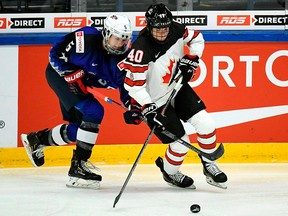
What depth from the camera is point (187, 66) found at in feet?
16.4

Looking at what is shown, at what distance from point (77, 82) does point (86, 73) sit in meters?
0.09

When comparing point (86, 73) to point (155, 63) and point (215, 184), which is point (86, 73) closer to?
point (155, 63)

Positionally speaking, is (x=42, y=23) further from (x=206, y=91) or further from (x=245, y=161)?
(x=245, y=161)

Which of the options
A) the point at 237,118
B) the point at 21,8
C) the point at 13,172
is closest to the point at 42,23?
the point at 21,8

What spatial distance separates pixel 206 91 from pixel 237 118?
0.31m

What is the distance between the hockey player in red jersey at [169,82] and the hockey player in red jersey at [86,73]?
0.36ft

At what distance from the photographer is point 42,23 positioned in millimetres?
6461

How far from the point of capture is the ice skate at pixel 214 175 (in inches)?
199

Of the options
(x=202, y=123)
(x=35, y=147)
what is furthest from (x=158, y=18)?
(x=35, y=147)

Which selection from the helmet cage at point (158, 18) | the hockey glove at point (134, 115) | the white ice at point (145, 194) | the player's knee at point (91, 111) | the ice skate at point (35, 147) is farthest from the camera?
the ice skate at point (35, 147)

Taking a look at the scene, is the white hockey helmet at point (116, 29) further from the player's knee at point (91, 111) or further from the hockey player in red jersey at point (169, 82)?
the player's knee at point (91, 111)

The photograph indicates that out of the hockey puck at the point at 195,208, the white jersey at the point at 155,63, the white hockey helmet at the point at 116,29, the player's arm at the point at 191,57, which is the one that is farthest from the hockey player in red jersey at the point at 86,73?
the hockey puck at the point at 195,208

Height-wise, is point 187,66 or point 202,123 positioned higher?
point 187,66

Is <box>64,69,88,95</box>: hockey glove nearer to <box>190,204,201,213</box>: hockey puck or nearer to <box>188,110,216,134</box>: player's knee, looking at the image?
<box>188,110,216,134</box>: player's knee
